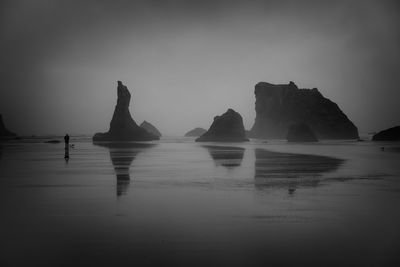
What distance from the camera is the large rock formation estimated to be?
153500 millimetres

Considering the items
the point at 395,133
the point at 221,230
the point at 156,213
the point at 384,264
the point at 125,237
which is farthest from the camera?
the point at 395,133

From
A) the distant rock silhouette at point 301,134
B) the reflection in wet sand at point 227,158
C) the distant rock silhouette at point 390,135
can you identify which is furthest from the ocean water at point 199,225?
the distant rock silhouette at point 390,135

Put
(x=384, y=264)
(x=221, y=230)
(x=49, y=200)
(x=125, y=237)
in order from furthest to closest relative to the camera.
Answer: (x=49, y=200) → (x=221, y=230) → (x=125, y=237) → (x=384, y=264)

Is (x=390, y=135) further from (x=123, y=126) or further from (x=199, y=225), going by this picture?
(x=199, y=225)

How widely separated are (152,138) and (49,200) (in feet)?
501

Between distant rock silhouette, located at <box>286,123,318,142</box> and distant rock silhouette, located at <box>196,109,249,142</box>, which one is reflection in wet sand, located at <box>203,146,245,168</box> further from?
distant rock silhouette, located at <box>196,109,249,142</box>

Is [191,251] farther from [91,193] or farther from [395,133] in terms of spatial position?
[395,133]

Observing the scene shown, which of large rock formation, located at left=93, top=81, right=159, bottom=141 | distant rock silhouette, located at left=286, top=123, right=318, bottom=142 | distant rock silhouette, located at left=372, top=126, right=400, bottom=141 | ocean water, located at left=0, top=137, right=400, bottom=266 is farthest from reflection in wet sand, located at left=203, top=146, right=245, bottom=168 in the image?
distant rock silhouette, located at left=372, top=126, right=400, bottom=141

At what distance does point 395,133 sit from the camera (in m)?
138

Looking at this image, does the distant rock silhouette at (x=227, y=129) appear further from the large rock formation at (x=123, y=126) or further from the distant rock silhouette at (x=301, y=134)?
the large rock formation at (x=123, y=126)

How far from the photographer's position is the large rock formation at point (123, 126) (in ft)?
504

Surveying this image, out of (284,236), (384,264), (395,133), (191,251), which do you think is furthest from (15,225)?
(395,133)

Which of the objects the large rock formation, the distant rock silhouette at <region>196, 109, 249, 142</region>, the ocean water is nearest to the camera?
the ocean water

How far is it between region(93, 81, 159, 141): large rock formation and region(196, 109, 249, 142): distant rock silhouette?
28380 mm
